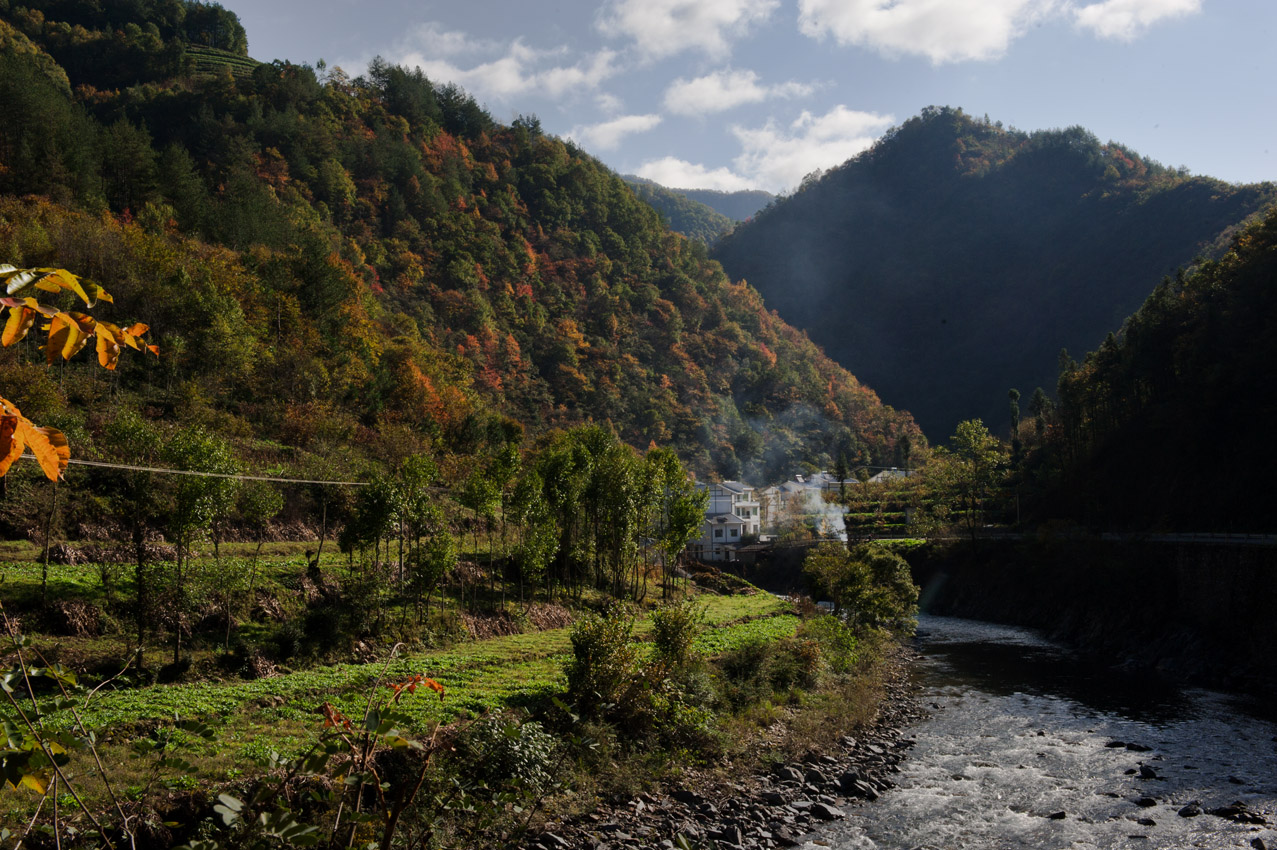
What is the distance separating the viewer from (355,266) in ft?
226

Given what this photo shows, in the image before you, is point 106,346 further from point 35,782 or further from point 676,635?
point 676,635

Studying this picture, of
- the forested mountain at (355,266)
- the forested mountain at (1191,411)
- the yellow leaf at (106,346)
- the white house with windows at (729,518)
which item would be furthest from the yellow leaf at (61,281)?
the white house with windows at (729,518)

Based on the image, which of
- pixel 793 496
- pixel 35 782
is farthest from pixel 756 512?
pixel 35 782

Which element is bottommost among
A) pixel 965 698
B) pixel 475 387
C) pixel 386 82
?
pixel 965 698

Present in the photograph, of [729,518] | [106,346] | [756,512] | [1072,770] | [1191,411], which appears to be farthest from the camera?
[756,512]

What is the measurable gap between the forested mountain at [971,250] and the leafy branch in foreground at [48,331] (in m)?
103

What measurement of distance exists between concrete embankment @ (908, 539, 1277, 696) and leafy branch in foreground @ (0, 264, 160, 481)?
31.4 m

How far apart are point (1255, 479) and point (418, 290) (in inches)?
2692

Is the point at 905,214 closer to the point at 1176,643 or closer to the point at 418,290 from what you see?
the point at 418,290

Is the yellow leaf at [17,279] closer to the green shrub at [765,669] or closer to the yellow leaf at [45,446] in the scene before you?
the yellow leaf at [45,446]

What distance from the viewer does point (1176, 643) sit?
29.0m

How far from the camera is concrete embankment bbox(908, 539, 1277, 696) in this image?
2670cm

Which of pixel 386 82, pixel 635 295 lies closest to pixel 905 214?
pixel 635 295

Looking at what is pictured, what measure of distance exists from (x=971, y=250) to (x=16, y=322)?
16351 cm
